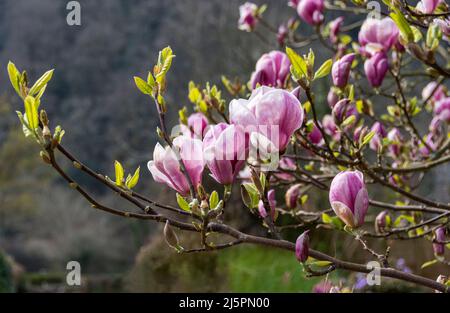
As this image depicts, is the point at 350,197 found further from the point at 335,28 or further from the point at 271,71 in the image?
the point at 335,28

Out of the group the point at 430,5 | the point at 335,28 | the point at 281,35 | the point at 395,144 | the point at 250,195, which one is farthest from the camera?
the point at 281,35

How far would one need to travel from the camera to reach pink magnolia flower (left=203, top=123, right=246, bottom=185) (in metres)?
0.82

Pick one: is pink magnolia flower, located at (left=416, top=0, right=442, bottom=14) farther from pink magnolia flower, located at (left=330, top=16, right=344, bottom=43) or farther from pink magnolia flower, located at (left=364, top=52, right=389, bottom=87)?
pink magnolia flower, located at (left=330, top=16, right=344, bottom=43)

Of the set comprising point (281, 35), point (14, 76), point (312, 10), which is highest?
point (281, 35)

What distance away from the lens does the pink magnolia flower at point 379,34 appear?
4.49 feet

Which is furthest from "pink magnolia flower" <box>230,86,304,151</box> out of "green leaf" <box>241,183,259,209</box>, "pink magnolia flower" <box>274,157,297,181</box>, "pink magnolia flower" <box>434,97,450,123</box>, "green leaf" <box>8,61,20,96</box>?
"pink magnolia flower" <box>434,97,450,123</box>

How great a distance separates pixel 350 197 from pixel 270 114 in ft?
0.66

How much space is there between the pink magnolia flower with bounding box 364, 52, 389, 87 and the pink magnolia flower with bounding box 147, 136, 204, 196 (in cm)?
71

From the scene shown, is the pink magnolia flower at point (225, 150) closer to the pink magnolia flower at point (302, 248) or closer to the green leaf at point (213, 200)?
the green leaf at point (213, 200)

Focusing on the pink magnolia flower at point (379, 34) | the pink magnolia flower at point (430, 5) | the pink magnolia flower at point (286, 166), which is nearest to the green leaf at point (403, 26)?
the pink magnolia flower at point (430, 5)

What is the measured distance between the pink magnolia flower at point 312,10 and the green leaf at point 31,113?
4.41 feet

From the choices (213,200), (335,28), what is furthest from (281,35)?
(213,200)

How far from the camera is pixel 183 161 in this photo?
2.90ft

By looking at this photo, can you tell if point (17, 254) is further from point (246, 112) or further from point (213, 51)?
point (246, 112)
